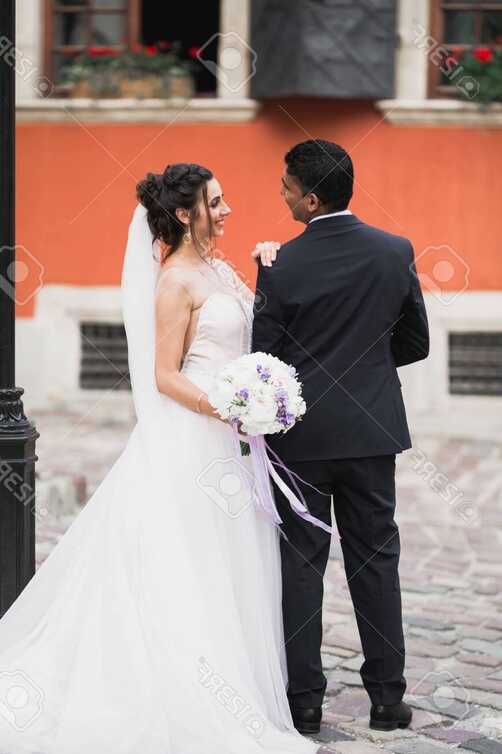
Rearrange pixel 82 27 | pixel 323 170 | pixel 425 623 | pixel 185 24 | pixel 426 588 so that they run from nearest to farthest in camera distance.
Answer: pixel 323 170 → pixel 425 623 → pixel 426 588 → pixel 82 27 → pixel 185 24

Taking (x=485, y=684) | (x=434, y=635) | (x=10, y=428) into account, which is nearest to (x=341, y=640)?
(x=434, y=635)

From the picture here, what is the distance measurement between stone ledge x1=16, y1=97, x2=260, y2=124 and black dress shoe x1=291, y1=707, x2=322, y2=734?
7.13m

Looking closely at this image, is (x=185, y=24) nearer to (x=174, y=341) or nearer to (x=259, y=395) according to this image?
(x=174, y=341)

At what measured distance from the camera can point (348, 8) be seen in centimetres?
984

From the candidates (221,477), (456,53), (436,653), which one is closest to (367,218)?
(456,53)

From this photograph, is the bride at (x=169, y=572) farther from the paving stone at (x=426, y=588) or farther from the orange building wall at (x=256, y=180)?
the orange building wall at (x=256, y=180)

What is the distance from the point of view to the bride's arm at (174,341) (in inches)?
158

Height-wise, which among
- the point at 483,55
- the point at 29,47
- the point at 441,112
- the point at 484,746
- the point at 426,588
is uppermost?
the point at 29,47

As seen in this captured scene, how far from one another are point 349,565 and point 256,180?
6.87 metres

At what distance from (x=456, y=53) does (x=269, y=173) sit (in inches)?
73.9

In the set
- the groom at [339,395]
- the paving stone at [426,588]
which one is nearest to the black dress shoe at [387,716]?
the groom at [339,395]

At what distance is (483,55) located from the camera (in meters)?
10.1

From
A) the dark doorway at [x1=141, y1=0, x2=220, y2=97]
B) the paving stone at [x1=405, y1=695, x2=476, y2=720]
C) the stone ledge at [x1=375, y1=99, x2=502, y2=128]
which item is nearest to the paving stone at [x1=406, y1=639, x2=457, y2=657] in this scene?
the paving stone at [x1=405, y1=695, x2=476, y2=720]

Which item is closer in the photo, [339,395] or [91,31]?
[339,395]
